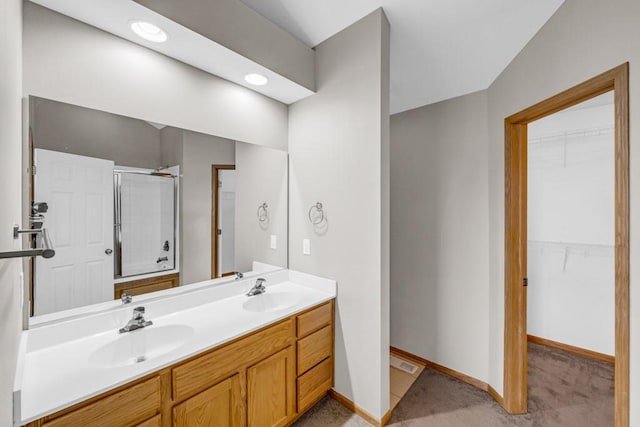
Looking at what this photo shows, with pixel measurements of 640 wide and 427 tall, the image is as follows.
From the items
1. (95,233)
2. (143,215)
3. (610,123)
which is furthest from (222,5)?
(610,123)

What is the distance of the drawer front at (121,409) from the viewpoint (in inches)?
36.5

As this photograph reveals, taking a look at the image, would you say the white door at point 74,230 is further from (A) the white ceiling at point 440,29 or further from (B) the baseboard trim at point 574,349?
(B) the baseboard trim at point 574,349

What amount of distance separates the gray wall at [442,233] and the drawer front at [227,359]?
1474 mm

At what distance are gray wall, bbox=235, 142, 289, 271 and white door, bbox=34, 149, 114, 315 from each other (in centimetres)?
81

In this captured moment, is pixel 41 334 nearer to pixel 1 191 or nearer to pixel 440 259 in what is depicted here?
pixel 1 191

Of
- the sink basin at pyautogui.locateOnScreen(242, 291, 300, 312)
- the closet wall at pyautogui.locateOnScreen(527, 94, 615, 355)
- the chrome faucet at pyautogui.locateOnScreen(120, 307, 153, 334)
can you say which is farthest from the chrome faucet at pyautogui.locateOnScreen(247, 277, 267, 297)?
the closet wall at pyautogui.locateOnScreen(527, 94, 615, 355)

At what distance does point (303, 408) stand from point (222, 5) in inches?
95.9

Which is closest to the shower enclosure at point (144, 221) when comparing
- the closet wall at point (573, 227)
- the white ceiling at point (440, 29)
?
the white ceiling at point (440, 29)

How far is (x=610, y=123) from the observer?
2.58 metres

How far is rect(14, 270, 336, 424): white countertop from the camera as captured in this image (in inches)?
36.7

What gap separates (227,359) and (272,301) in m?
0.70

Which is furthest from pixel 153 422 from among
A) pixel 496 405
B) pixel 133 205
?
pixel 496 405

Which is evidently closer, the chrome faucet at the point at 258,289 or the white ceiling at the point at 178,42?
the white ceiling at the point at 178,42

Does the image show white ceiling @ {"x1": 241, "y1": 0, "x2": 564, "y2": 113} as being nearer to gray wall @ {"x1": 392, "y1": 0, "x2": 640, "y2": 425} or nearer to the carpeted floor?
gray wall @ {"x1": 392, "y1": 0, "x2": 640, "y2": 425}
